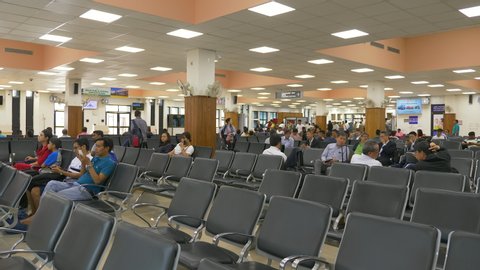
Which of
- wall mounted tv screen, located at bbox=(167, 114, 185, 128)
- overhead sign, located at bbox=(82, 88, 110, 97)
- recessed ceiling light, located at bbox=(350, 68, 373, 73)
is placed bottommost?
wall mounted tv screen, located at bbox=(167, 114, 185, 128)

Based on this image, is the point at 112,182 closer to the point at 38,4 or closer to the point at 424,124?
the point at 38,4

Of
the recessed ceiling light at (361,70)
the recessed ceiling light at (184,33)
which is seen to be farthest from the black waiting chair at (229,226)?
the recessed ceiling light at (361,70)

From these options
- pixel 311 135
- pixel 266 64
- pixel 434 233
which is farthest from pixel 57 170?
pixel 266 64

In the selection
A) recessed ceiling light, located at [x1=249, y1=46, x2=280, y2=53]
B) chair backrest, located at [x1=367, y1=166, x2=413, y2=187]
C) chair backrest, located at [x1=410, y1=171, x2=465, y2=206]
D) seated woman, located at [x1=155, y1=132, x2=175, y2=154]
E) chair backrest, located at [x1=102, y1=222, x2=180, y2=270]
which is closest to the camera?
chair backrest, located at [x1=102, y1=222, x2=180, y2=270]

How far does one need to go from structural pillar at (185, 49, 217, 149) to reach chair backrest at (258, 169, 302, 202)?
5.81m

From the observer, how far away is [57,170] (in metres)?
4.98

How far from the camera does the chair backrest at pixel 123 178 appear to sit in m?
4.35

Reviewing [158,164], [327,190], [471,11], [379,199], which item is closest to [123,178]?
[158,164]

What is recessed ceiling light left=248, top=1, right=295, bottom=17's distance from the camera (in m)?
6.21

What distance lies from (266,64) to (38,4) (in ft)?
23.4

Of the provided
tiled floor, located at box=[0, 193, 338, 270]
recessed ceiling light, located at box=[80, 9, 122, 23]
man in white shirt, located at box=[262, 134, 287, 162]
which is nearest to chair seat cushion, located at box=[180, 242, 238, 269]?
tiled floor, located at box=[0, 193, 338, 270]

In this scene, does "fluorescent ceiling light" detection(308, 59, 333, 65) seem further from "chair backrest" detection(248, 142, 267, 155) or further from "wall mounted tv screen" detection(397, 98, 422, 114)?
"wall mounted tv screen" detection(397, 98, 422, 114)

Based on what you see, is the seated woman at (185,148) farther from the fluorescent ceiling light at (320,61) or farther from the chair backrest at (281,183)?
→ the fluorescent ceiling light at (320,61)

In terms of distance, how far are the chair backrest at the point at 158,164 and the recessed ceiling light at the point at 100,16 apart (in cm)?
268
